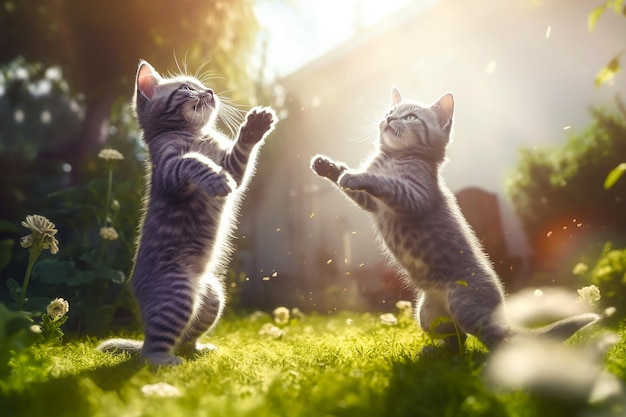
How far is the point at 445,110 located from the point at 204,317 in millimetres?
1882

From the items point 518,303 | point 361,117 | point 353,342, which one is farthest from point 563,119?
point 353,342

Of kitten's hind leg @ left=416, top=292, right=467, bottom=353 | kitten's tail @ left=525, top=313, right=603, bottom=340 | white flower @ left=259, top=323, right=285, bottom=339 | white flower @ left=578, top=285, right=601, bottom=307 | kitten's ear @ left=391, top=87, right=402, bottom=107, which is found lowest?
kitten's tail @ left=525, top=313, right=603, bottom=340

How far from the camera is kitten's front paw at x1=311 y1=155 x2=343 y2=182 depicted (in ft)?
9.49

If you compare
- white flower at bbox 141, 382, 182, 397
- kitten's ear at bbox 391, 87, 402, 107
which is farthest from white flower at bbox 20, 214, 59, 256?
kitten's ear at bbox 391, 87, 402, 107

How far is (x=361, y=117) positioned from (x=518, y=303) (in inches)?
223

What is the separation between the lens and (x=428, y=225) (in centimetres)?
274

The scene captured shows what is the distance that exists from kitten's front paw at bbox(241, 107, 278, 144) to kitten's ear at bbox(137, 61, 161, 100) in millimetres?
778

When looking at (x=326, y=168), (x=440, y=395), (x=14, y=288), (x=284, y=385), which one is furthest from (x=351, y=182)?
(x=14, y=288)

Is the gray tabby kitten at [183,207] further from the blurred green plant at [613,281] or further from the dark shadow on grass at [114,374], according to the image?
the blurred green plant at [613,281]

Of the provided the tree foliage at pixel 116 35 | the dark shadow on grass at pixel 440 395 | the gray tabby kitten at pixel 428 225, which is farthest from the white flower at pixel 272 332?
the tree foliage at pixel 116 35

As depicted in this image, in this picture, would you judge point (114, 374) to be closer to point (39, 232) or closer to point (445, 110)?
point (39, 232)

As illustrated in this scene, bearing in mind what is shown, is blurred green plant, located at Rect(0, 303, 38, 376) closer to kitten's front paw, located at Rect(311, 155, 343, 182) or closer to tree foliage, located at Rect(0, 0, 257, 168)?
kitten's front paw, located at Rect(311, 155, 343, 182)

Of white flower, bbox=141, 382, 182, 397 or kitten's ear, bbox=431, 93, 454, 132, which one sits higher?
kitten's ear, bbox=431, 93, 454, 132

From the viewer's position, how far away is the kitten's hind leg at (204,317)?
9.79 feet
